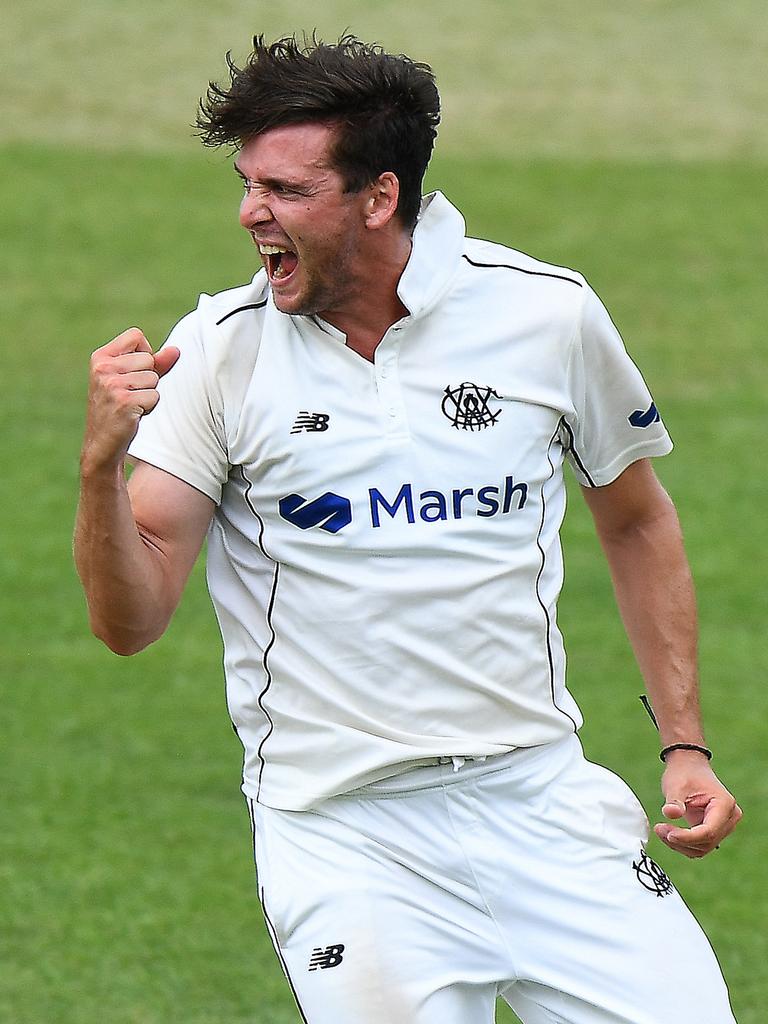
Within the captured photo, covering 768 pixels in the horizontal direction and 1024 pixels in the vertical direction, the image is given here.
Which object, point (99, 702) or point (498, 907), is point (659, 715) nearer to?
point (498, 907)

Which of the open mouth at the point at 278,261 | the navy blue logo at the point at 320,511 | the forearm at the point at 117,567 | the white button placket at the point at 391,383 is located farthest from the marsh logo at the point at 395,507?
the open mouth at the point at 278,261

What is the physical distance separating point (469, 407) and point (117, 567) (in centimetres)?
77

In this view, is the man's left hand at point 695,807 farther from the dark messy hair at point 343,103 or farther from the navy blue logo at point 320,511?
the dark messy hair at point 343,103

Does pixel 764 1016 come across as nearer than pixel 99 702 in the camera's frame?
Yes

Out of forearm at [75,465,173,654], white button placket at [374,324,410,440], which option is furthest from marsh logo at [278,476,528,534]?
forearm at [75,465,173,654]

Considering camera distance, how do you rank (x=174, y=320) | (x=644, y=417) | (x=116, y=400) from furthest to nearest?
(x=174, y=320) < (x=644, y=417) < (x=116, y=400)

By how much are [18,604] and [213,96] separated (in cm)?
609

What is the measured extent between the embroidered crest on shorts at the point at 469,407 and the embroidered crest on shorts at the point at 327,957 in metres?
1.03

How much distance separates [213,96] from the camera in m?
3.64

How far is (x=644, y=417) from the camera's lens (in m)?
3.90

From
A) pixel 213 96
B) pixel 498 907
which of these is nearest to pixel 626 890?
pixel 498 907

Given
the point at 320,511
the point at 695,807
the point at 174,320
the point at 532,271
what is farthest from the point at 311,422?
the point at 174,320

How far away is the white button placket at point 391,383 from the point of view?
360cm

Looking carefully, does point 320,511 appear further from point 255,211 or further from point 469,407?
point 255,211
